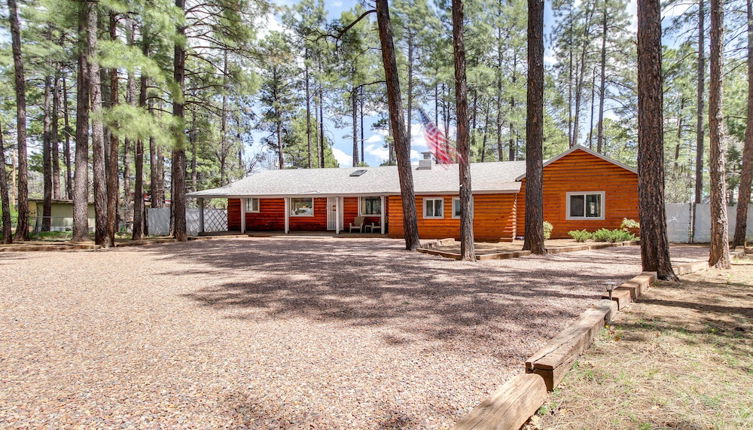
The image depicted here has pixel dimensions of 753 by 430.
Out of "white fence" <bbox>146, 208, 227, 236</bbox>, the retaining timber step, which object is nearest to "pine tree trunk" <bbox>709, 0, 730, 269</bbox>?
the retaining timber step

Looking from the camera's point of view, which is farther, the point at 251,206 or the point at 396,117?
the point at 251,206

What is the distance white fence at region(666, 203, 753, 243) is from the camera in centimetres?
1520

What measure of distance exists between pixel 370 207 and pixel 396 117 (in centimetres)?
888

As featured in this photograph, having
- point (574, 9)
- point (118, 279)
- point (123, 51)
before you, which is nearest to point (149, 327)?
point (118, 279)

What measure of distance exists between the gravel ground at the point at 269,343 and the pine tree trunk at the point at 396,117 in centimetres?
446

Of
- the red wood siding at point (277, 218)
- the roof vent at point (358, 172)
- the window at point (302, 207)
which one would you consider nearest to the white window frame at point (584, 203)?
the roof vent at point (358, 172)

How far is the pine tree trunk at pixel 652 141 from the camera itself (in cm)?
621

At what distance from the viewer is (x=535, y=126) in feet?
34.6

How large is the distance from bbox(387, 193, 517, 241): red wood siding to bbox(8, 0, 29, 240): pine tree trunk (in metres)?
14.5

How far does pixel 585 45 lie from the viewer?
23.6 m

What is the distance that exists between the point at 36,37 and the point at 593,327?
24.9 m

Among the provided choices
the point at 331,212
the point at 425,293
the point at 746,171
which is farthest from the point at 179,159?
the point at 746,171

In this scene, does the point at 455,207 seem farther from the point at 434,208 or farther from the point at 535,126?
the point at 535,126

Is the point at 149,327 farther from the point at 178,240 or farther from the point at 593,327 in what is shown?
the point at 178,240
